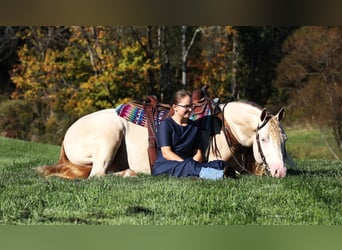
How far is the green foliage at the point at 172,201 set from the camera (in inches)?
159

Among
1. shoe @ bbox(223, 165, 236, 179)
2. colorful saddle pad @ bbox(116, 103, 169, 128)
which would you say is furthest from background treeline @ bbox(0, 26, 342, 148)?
shoe @ bbox(223, 165, 236, 179)

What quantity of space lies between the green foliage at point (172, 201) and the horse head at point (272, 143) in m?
0.15

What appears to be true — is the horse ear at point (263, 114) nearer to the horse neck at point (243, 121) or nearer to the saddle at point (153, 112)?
the horse neck at point (243, 121)

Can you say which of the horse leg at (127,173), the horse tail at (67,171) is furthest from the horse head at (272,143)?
the horse tail at (67,171)

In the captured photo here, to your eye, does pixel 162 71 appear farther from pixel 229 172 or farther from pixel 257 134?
pixel 229 172

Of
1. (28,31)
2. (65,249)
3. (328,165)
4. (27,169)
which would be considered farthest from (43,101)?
(65,249)

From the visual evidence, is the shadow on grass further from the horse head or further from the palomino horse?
the palomino horse

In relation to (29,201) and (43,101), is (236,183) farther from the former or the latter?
(43,101)

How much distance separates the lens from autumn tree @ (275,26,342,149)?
37.2 feet

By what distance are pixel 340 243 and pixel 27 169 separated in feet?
11.4

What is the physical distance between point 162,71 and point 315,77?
2.72 meters

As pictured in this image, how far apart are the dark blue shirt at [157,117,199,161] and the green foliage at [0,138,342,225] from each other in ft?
1.06

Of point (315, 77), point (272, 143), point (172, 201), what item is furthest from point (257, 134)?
point (315, 77)

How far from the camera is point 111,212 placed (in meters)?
4.15
